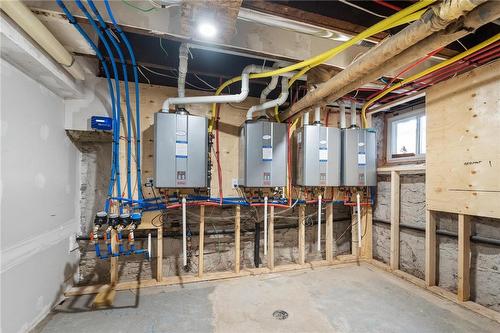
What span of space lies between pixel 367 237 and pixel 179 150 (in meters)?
2.66

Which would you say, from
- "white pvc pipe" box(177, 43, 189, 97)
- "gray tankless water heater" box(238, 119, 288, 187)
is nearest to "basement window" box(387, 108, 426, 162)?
"gray tankless water heater" box(238, 119, 288, 187)

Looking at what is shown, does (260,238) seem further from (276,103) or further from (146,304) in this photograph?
(276,103)

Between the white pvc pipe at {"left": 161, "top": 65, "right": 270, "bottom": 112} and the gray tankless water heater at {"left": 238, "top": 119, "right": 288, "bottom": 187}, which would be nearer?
the white pvc pipe at {"left": 161, "top": 65, "right": 270, "bottom": 112}

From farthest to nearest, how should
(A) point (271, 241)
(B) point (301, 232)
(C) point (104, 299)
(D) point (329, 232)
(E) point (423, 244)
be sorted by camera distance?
1. (D) point (329, 232)
2. (B) point (301, 232)
3. (A) point (271, 241)
4. (E) point (423, 244)
5. (C) point (104, 299)

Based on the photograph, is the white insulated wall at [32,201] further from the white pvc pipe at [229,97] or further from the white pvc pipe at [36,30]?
the white pvc pipe at [229,97]

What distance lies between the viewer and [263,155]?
2473 millimetres

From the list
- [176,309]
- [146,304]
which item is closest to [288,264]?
[176,309]

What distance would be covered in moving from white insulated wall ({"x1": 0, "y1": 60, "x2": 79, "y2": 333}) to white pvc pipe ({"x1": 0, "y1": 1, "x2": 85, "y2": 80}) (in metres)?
0.27

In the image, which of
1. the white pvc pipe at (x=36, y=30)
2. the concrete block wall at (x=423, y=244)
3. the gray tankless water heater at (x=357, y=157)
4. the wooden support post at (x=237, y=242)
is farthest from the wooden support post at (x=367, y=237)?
the white pvc pipe at (x=36, y=30)

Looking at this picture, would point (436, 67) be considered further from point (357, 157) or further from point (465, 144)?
point (357, 157)

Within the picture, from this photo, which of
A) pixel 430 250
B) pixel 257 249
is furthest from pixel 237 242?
pixel 430 250

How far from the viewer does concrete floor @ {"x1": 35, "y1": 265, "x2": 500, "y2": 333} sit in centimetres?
174

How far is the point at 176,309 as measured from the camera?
1.97 metres

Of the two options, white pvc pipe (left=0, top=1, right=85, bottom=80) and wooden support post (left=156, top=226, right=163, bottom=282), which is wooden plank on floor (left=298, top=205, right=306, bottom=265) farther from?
white pvc pipe (left=0, top=1, right=85, bottom=80)
